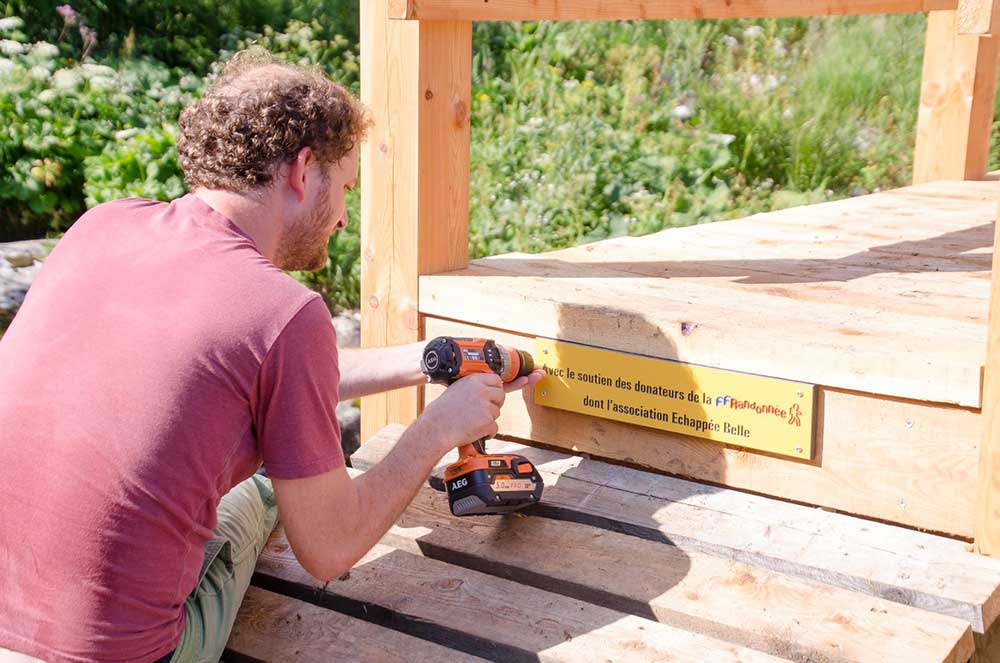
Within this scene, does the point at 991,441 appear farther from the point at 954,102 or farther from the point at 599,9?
the point at 954,102

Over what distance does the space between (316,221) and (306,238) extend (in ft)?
0.14

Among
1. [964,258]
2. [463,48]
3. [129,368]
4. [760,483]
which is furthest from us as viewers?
[964,258]

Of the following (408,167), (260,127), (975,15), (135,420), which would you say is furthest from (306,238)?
(975,15)

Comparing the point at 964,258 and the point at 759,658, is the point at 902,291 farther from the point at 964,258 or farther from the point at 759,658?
the point at 759,658

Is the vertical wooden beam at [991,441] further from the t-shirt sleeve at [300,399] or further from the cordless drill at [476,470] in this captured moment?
the t-shirt sleeve at [300,399]

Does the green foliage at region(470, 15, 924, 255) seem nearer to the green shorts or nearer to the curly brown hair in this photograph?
the green shorts

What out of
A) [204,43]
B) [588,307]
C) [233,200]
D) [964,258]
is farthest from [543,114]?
[233,200]

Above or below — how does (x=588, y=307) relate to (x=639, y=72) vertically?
below

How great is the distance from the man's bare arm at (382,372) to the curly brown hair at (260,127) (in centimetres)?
72

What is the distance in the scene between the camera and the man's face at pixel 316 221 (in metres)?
2.39

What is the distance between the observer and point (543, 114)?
26.8ft

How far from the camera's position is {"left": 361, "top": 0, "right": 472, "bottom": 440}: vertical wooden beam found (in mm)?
3344

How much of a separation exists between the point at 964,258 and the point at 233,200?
2.64 meters

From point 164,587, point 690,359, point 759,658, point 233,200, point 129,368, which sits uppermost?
point 233,200
